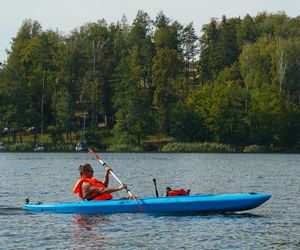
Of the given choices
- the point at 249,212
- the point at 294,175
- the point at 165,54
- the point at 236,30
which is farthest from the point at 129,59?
the point at 249,212

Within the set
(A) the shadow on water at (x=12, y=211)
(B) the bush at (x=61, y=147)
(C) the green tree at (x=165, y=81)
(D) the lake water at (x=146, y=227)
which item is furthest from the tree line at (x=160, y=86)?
(A) the shadow on water at (x=12, y=211)

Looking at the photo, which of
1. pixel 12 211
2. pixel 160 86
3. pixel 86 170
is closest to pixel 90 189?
pixel 86 170

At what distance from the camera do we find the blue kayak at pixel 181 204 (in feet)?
101

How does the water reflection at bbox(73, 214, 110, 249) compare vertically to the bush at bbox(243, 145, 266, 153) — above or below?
below

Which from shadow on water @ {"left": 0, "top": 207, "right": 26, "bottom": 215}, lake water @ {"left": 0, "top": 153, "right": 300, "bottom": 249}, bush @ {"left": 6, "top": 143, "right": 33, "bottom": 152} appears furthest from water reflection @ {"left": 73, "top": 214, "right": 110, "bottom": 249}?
bush @ {"left": 6, "top": 143, "right": 33, "bottom": 152}

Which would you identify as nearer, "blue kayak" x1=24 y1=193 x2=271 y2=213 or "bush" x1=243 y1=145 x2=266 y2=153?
"blue kayak" x1=24 y1=193 x2=271 y2=213

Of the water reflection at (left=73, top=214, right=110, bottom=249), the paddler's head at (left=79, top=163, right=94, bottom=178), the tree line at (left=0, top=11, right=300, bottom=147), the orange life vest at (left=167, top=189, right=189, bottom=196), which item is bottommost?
the water reflection at (left=73, top=214, right=110, bottom=249)

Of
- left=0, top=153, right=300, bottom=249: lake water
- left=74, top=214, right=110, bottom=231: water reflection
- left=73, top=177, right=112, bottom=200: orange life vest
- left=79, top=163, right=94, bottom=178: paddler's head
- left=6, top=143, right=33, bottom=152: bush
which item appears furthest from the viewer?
left=6, top=143, right=33, bottom=152: bush

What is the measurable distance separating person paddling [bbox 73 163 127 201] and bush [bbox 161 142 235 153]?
77.4 meters

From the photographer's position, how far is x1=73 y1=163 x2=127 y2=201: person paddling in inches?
1201

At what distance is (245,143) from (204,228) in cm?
8810

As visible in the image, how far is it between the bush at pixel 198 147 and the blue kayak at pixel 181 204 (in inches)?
3050

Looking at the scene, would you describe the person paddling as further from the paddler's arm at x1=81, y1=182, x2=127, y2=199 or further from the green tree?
the green tree

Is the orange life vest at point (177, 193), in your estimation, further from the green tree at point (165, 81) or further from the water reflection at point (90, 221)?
the green tree at point (165, 81)
